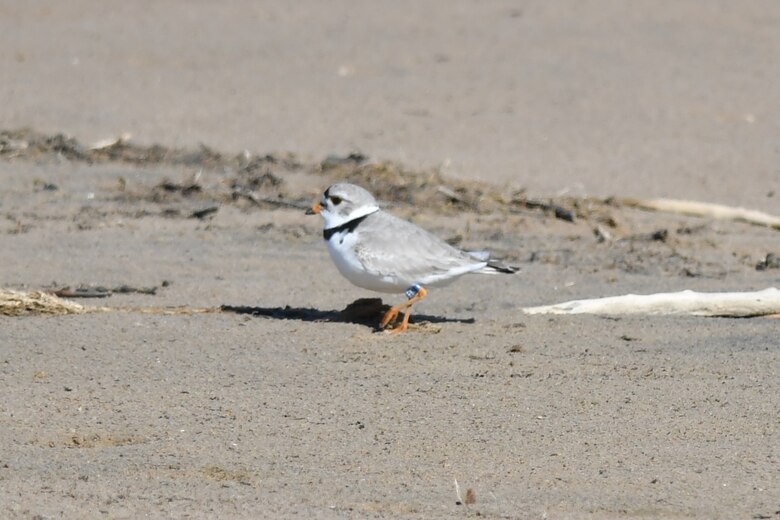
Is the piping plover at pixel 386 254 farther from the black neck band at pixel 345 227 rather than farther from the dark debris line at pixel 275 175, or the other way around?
the dark debris line at pixel 275 175

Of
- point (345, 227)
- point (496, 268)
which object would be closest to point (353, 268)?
point (345, 227)

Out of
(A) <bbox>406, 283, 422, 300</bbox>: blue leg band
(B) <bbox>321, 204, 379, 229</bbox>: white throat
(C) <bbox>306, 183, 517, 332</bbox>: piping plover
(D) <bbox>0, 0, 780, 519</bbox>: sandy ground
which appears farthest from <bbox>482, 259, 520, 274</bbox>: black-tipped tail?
(B) <bbox>321, 204, 379, 229</bbox>: white throat

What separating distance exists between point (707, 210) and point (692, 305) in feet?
7.87

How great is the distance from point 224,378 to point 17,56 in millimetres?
7829

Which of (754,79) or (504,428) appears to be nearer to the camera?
(504,428)

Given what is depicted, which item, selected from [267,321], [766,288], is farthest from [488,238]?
[267,321]

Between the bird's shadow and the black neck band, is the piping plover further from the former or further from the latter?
the bird's shadow

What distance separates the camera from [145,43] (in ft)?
41.9

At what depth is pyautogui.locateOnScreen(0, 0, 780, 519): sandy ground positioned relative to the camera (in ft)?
14.1

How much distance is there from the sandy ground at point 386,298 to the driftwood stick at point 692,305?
81mm

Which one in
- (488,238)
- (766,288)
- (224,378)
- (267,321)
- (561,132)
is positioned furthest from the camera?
(561,132)

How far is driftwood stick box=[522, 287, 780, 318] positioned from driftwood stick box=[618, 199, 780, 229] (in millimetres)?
2104

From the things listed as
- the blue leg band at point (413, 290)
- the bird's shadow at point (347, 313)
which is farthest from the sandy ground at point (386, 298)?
the blue leg band at point (413, 290)

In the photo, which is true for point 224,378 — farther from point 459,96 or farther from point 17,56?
point 17,56
